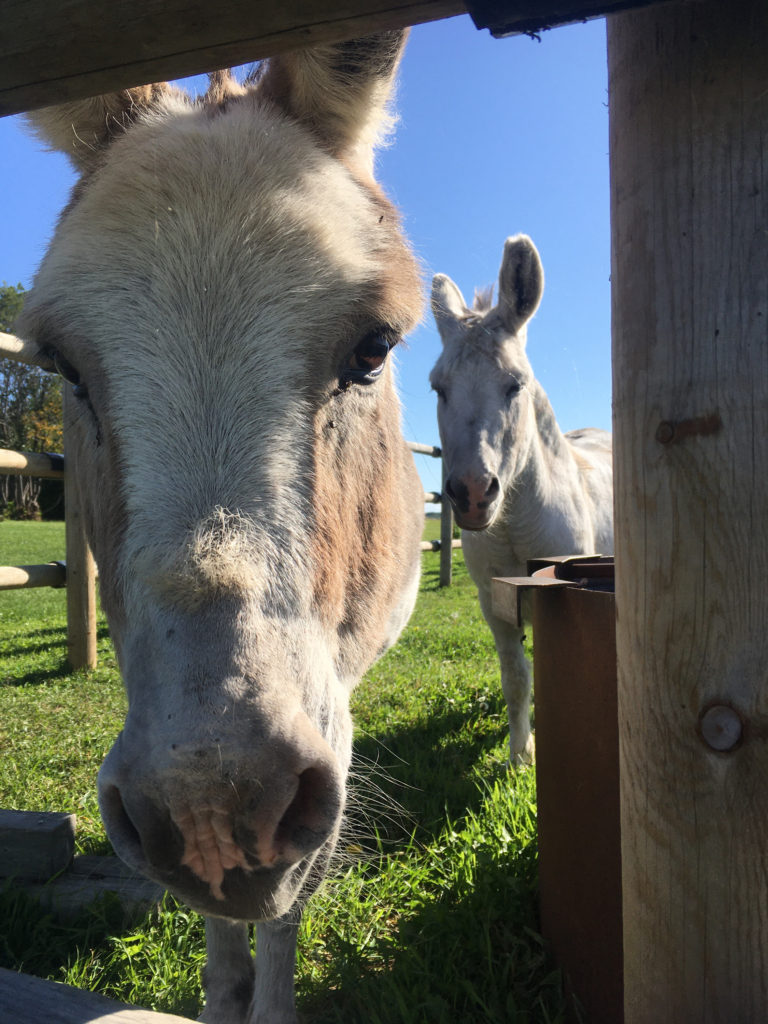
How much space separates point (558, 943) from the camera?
199cm

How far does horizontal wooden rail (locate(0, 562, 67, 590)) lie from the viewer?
4.71m

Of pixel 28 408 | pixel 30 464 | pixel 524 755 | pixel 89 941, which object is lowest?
pixel 89 941

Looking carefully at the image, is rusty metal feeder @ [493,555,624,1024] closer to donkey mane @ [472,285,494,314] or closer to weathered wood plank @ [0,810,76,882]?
weathered wood plank @ [0,810,76,882]

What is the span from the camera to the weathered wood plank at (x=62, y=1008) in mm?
1282

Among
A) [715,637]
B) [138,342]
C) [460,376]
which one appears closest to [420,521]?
[460,376]

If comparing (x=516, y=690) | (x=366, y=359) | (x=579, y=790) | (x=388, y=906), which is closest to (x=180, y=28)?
(x=366, y=359)

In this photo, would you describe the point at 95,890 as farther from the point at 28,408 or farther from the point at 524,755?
the point at 28,408

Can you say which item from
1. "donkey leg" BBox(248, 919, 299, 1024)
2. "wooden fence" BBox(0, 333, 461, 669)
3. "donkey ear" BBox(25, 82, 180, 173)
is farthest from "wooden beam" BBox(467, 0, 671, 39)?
"wooden fence" BBox(0, 333, 461, 669)

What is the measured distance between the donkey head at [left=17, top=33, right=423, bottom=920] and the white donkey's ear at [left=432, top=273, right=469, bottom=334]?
8.19 ft

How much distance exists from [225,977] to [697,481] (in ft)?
6.93

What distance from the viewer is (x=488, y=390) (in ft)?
13.6

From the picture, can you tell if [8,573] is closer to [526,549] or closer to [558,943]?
[526,549]

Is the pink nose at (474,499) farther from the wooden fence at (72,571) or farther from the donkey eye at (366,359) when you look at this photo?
the wooden fence at (72,571)

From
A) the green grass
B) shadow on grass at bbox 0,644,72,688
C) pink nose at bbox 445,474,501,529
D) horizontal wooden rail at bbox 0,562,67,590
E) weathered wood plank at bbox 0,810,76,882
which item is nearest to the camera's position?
the green grass
